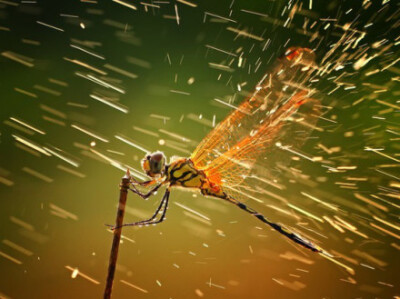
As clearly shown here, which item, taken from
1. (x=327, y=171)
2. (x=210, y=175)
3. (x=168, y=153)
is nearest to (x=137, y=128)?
(x=168, y=153)

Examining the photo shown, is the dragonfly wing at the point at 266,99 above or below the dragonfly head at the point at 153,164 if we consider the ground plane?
above

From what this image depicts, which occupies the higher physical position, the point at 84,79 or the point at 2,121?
the point at 84,79

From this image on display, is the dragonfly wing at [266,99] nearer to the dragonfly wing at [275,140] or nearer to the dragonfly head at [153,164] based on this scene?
the dragonfly wing at [275,140]

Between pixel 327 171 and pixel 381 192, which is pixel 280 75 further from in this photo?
pixel 381 192

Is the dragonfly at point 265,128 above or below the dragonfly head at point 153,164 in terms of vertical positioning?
above

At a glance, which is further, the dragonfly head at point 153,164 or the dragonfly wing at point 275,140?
the dragonfly wing at point 275,140

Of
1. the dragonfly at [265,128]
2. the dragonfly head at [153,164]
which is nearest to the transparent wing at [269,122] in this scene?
the dragonfly at [265,128]

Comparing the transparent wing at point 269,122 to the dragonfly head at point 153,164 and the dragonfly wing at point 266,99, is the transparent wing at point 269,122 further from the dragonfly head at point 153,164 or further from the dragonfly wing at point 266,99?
the dragonfly head at point 153,164

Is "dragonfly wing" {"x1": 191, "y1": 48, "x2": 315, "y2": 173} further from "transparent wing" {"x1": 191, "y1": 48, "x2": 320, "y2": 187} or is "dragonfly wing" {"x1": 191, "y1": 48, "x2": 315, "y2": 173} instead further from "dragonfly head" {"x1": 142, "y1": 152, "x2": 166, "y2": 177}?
"dragonfly head" {"x1": 142, "y1": 152, "x2": 166, "y2": 177}

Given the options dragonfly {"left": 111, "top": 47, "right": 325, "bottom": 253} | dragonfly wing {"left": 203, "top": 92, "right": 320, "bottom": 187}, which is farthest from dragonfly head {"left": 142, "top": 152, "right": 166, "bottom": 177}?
dragonfly wing {"left": 203, "top": 92, "right": 320, "bottom": 187}
